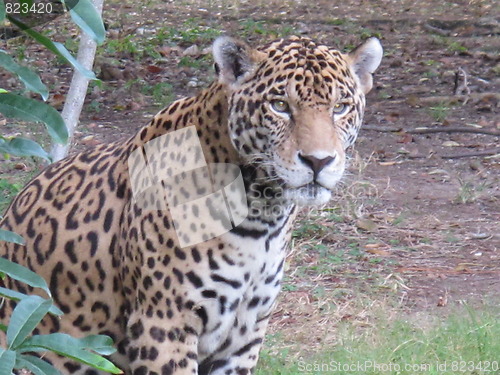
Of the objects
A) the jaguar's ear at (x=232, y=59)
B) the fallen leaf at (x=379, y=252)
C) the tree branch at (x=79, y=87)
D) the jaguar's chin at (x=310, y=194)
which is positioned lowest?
the fallen leaf at (x=379, y=252)

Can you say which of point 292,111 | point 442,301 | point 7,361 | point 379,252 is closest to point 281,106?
point 292,111

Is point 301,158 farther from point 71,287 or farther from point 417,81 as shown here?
point 417,81

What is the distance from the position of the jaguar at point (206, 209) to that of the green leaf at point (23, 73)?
1.64m

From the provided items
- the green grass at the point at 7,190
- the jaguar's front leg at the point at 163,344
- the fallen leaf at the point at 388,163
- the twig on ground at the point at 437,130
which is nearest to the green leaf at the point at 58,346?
the jaguar's front leg at the point at 163,344

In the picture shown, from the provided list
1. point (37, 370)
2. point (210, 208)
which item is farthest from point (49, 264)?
point (37, 370)

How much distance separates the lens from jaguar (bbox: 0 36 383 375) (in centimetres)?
391

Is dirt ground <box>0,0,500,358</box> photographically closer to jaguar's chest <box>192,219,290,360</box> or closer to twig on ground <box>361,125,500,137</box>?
twig on ground <box>361,125,500,137</box>

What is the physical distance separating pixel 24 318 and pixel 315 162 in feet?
5.95

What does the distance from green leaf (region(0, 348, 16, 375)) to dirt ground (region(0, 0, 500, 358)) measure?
8.33 feet

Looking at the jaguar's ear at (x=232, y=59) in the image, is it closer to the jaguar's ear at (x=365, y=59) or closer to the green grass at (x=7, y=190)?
the jaguar's ear at (x=365, y=59)

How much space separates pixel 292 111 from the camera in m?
3.91

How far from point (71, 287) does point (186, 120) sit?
862mm

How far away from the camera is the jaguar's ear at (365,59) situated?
424 centimetres

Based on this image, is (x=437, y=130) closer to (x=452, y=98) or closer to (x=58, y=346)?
(x=452, y=98)
